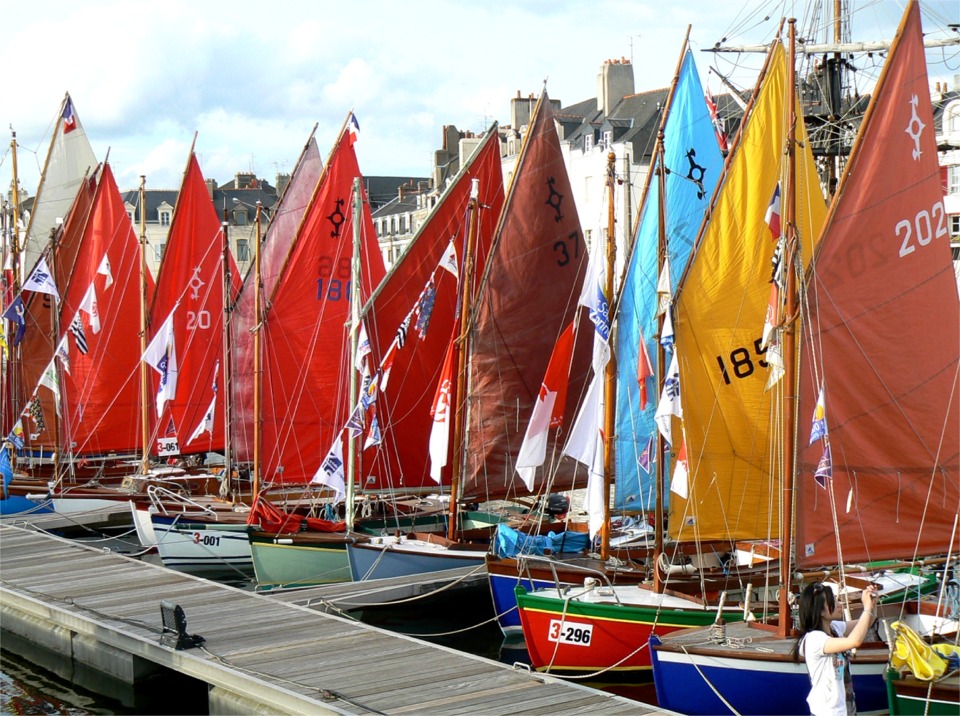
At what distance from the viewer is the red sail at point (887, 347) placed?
63.0ft

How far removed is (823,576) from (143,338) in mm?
26055

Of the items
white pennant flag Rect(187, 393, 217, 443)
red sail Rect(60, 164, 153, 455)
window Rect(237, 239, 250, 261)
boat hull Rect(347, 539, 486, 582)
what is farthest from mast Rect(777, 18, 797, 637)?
window Rect(237, 239, 250, 261)

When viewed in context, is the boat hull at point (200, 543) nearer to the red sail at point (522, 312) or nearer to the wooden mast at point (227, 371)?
the wooden mast at point (227, 371)

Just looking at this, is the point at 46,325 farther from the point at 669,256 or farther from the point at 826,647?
the point at 826,647

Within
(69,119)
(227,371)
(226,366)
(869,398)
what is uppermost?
(69,119)

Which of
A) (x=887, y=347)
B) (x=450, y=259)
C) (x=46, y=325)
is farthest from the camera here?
(x=46, y=325)

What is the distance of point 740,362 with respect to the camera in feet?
78.6

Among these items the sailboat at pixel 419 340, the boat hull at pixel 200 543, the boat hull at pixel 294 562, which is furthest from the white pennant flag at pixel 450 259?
the boat hull at pixel 200 543

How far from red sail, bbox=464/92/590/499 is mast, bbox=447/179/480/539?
0.33 m

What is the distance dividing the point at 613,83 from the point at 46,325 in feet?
113

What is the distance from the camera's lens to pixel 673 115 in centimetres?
2934

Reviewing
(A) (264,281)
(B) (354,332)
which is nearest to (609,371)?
(B) (354,332)

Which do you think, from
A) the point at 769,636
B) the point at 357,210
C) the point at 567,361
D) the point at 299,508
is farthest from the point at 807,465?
the point at 299,508

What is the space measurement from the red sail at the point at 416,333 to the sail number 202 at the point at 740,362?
10917 millimetres
